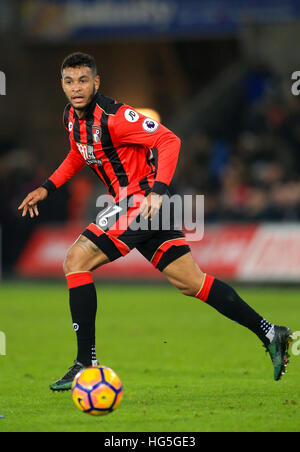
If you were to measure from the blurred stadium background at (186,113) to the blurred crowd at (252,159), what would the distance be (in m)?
0.03

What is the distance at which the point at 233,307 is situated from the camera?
635 centimetres

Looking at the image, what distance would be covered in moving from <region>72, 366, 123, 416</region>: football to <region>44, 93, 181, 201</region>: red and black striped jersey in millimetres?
1337

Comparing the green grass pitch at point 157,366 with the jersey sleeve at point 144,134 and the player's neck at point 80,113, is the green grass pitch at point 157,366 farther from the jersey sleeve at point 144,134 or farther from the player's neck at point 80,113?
the player's neck at point 80,113

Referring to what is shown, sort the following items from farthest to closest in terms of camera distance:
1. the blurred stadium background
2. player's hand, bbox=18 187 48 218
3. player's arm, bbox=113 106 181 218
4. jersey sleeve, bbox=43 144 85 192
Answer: the blurred stadium background, jersey sleeve, bbox=43 144 85 192, player's hand, bbox=18 187 48 218, player's arm, bbox=113 106 181 218

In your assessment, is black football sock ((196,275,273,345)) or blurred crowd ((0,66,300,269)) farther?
blurred crowd ((0,66,300,269))

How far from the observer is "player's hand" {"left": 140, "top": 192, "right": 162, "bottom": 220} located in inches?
227

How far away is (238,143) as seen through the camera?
60.3 feet

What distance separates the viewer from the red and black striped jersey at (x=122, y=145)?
19.8ft

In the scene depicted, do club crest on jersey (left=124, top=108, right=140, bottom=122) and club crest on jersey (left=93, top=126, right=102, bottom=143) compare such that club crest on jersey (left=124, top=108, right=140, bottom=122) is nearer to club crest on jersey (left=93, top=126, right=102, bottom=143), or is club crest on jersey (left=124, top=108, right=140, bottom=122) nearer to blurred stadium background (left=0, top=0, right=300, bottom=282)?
club crest on jersey (left=93, top=126, right=102, bottom=143)

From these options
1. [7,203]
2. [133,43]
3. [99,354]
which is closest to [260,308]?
[99,354]
